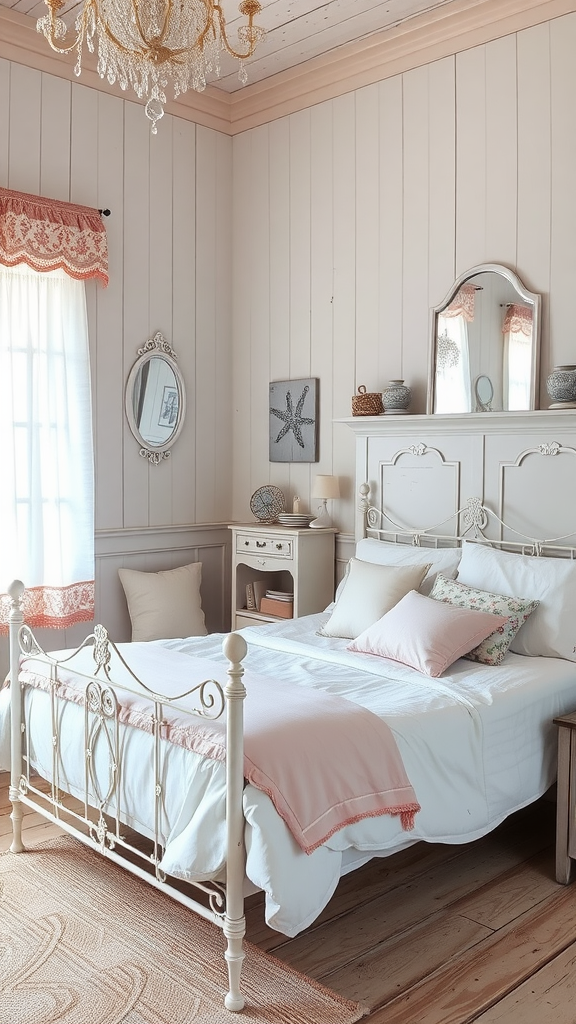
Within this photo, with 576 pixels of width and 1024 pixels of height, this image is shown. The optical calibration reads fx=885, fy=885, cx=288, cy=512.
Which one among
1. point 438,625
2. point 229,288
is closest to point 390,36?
point 229,288

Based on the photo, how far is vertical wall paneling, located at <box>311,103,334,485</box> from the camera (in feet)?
15.2

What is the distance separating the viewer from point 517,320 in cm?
374

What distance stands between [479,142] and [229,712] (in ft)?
9.64

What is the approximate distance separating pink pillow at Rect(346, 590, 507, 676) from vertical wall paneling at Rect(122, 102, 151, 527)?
5.99 feet

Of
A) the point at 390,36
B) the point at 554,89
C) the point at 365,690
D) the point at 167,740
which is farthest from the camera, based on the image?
the point at 390,36

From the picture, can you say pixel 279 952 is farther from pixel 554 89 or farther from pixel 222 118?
pixel 222 118

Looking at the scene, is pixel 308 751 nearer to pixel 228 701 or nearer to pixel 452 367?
pixel 228 701

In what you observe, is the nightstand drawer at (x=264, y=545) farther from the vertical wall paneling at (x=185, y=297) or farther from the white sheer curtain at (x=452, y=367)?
the white sheer curtain at (x=452, y=367)

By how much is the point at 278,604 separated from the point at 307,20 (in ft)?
9.22

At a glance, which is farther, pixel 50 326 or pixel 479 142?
pixel 50 326

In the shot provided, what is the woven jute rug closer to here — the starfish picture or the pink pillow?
the pink pillow

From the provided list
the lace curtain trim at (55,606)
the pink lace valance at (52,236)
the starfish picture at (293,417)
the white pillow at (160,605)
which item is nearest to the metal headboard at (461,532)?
the starfish picture at (293,417)

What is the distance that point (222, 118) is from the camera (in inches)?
199

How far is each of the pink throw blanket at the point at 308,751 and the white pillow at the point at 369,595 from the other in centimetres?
89
